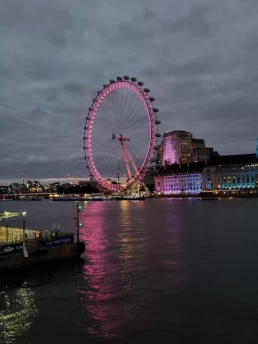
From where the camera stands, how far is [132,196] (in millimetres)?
171875

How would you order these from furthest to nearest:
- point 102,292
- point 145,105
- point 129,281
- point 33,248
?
1. point 145,105
2. point 33,248
3. point 129,281
4. point 102,292

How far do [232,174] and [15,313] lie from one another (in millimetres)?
164875

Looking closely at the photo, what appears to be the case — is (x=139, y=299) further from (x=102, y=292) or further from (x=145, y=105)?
(x=145, y=105)

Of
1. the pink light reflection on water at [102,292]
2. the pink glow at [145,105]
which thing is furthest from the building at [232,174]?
the pink light reflection on water at [102,292]

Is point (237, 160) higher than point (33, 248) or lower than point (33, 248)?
higher

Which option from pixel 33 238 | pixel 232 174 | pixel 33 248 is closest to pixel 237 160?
pixel 232 174

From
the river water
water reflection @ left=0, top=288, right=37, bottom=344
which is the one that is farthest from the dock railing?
water reflection @ left=0, top=288, right=37, bottom=344

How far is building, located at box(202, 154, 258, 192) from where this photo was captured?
170 m

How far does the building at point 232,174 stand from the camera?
16950cm

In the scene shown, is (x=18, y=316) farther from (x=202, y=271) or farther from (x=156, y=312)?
(x=202, y=271)

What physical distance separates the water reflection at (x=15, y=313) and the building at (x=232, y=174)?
6120 inches

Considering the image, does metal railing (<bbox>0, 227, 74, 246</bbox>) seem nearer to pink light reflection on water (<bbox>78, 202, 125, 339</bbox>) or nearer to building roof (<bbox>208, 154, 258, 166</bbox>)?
pink light reflection on water (<bbox>78, 202, 125, 339</bbox>)

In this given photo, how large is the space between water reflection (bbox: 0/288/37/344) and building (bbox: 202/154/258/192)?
155 m

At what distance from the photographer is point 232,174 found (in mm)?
173875
